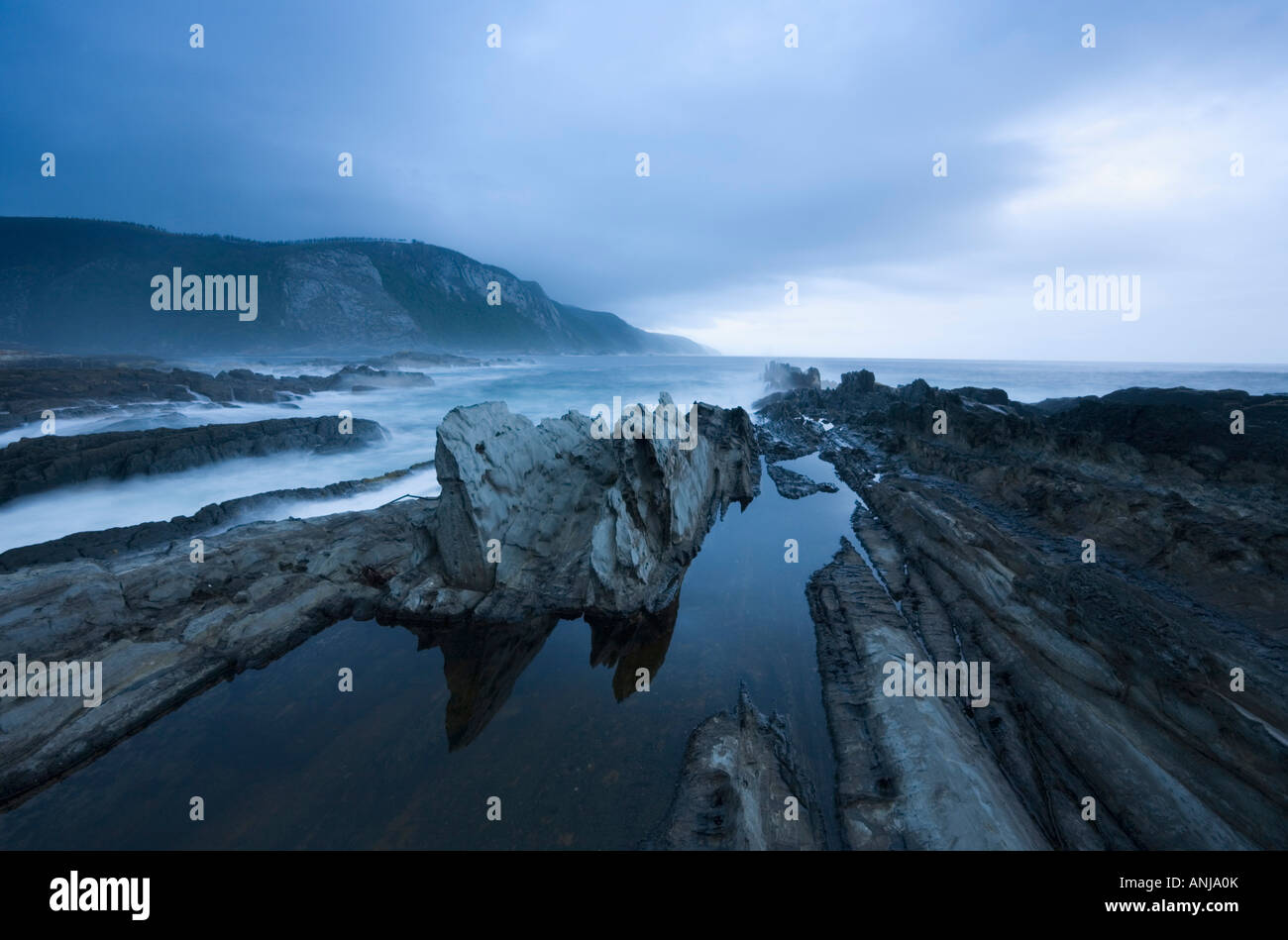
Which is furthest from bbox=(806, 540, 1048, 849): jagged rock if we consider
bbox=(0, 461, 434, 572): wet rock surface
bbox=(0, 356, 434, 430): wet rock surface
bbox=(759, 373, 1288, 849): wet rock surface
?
bbox=(0, 356, 434, 430): wet rock surface

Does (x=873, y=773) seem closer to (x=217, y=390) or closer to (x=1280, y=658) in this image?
(x=1280, y=658)

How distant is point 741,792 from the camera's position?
6770 mm

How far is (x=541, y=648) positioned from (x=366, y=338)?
135829 mm

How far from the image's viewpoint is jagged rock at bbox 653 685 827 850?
6.26m

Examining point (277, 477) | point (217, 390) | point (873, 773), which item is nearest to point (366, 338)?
point (217, 390)

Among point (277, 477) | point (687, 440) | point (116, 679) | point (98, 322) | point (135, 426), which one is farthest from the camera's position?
point (98, 322)

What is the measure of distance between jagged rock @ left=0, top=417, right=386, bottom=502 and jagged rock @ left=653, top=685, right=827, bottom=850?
2432 cm

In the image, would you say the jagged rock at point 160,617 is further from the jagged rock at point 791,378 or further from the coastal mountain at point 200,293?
the coastal mountain at point 200,293

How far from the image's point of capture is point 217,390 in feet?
125

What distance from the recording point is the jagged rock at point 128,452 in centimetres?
1664

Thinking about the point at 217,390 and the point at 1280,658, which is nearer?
the point at 1280,658

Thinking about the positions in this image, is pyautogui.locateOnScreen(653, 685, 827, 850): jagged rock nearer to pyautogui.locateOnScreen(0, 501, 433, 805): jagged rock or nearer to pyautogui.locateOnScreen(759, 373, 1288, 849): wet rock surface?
pyautogui.locateOnScreen(759, 373, 1288, 849): wet rock surface

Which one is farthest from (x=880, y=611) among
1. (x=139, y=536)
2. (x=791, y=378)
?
(x=791, y=378)

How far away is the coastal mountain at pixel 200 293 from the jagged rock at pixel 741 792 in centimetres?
10377
